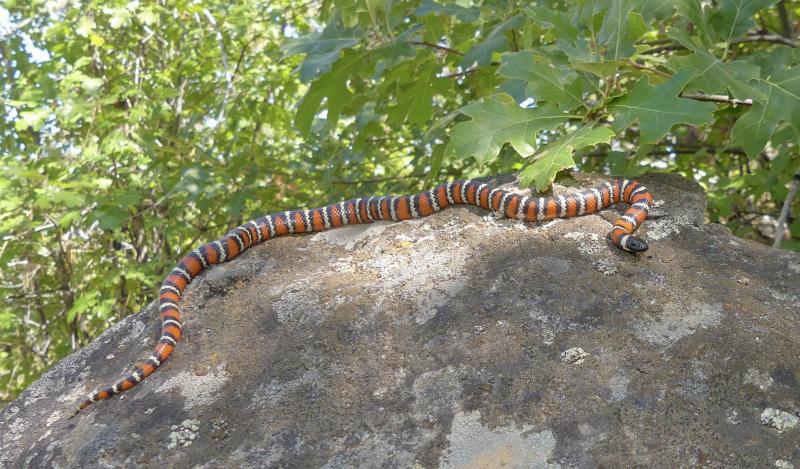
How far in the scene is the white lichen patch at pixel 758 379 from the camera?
3.32 metres

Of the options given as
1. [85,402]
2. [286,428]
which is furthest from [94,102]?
[286,428]

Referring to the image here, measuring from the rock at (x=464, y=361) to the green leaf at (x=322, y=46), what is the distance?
134cm

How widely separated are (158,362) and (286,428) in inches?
46.6

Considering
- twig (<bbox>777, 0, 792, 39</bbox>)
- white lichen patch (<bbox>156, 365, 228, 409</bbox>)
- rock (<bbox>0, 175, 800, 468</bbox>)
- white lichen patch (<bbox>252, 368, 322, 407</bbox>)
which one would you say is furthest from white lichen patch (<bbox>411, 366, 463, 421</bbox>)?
twig (<bbox>777, 0, 792, 39</bbox>)

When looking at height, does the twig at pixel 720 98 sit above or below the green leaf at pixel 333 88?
below

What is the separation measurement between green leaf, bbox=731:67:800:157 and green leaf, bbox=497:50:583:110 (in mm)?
956

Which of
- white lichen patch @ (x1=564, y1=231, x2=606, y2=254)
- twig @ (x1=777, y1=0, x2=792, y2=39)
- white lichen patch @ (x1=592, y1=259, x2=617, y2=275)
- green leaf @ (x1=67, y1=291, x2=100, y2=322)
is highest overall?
twig @ (x1=777, y1=0, x2=792, y2=39)

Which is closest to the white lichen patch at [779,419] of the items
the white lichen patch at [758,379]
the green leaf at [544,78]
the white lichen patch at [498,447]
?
the white lichen patch at [758,379]

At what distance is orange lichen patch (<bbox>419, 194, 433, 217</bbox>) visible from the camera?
5371mm

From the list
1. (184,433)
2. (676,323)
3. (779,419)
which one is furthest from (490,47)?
(184,433)

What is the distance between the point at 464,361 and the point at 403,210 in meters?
1.95

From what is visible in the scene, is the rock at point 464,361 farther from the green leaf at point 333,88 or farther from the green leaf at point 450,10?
the green leaf at point 450,10

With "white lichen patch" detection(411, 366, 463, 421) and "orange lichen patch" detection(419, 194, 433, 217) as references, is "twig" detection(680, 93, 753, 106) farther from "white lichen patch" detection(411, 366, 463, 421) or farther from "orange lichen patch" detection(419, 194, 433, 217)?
"white lichen patch" detection(411, 366, 463, 421)

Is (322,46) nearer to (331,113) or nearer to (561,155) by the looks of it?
(331,113)
